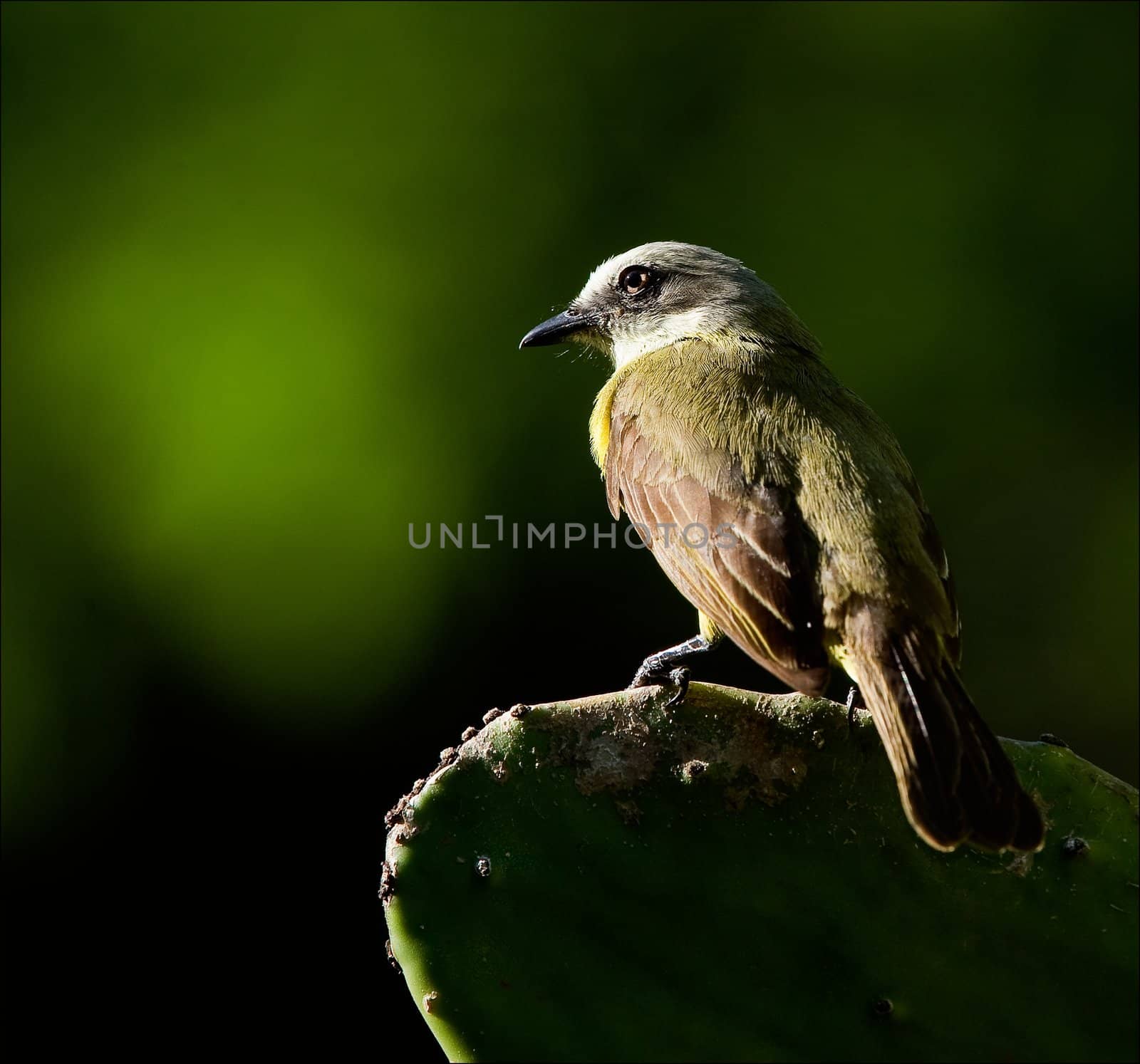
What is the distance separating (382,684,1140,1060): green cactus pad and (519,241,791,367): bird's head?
2.40m

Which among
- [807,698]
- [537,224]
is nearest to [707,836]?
[807,698]

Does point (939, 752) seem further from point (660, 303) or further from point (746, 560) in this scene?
point (660, 303)

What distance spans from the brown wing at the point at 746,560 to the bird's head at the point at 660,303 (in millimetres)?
1140

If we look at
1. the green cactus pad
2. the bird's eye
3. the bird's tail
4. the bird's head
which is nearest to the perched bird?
the bird's tail

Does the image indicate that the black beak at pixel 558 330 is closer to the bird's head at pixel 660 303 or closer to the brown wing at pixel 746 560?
the bird's head at pixel 660 303

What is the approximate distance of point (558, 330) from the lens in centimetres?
531

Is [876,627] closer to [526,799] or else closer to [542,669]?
[526,799]

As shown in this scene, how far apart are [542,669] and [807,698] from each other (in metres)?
3.75

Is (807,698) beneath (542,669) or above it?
above

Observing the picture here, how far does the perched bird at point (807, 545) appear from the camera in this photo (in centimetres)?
279

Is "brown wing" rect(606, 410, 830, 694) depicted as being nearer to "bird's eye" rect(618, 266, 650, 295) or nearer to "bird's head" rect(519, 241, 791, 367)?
"bird's head" rect(519, 241, 791, 367)

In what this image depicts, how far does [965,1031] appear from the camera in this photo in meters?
2.57

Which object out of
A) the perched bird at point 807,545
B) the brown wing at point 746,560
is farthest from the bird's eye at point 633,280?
the brown wing at point 746,560

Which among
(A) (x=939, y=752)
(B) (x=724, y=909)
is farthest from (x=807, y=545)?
(B) (x=724, y=909)
